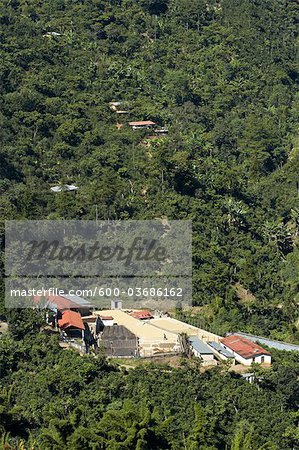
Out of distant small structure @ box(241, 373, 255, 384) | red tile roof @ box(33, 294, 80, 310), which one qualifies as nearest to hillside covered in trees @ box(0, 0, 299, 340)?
distant small structure @ box(241, 373, 255, 384)

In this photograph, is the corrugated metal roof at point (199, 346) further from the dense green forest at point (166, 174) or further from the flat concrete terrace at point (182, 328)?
the dense green forest at point (166, 174)

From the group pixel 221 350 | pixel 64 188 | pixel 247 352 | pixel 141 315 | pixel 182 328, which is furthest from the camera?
pixel 64 188

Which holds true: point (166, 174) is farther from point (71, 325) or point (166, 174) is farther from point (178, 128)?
point (71, 325)

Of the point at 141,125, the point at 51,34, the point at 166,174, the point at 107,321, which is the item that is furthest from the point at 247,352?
the point at 51,34

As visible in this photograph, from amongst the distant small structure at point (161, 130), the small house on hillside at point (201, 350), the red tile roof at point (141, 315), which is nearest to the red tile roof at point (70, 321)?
the red tile roof at point (141, 315)

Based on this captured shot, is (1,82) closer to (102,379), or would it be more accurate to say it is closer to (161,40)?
(161,40)

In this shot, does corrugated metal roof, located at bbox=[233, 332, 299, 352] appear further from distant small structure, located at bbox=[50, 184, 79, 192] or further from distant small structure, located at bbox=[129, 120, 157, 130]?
distant small structure, located at bbox=[129, 120, 157, 130]
